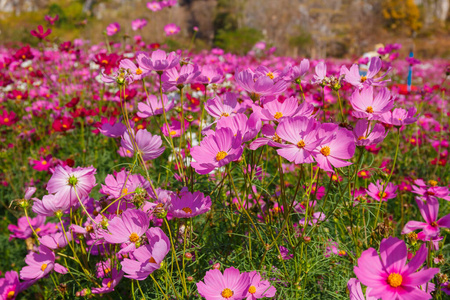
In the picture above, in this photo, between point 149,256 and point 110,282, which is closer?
point 149,256

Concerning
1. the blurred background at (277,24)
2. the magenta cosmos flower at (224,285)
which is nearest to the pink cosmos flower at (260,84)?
the magenta cosmos flower at (224,285)

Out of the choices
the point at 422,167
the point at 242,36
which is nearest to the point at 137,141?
the point at 422,167

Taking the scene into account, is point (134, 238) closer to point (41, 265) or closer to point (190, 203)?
point (190, 203)

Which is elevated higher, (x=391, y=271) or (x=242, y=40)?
(x=391, y=271)

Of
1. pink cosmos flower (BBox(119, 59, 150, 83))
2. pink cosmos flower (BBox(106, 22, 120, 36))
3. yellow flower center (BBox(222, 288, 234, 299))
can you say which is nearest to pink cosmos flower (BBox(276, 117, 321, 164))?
yellow flower center (BBox(222, 288, 234, 299))

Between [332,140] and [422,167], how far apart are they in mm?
1571

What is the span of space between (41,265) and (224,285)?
2.31ft

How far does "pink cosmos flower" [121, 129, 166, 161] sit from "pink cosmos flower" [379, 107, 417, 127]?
0.59 meters

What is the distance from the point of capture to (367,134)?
869 mm

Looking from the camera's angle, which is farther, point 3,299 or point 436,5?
point 436,5

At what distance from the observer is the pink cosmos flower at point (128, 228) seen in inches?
31.6

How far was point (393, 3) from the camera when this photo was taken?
23.5 metres

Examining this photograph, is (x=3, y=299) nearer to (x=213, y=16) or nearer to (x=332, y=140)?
(x=332, y=140)

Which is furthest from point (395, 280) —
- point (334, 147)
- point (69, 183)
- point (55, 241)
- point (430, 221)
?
point (55, 241)
